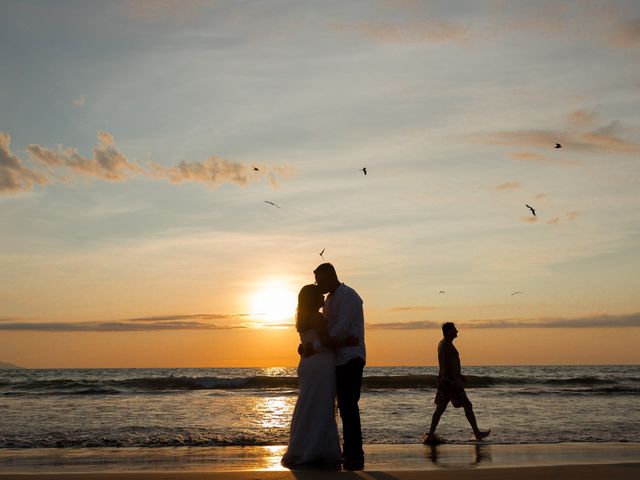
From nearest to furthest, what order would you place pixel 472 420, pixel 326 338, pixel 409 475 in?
pixel 409 475
pixel 326 338
pixel 472 420

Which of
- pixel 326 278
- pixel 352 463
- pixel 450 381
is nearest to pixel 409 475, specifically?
pixel 352 463

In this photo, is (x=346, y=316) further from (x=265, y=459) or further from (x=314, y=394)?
(x=265, y=459)

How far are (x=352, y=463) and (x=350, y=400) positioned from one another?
0.63 metres

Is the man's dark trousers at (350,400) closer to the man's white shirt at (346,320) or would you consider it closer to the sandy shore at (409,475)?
the man's white shirt at (346,320)

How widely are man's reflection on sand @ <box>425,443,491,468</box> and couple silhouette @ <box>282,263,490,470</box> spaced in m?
1.27

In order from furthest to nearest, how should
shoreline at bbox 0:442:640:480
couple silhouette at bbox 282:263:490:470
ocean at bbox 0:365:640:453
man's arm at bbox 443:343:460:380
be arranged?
ocean at bbox 0:365:640:453 < man's arm at bbox 443:343:460:380 < couple silhouette at bbox 282:263:490:470 < shoreline at bbox 0:442:640:480

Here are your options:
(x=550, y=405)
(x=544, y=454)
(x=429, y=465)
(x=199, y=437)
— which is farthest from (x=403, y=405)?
(x=429, y=465)

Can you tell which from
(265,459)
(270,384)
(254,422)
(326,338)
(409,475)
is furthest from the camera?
(270,384)

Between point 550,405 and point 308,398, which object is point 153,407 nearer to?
point 550,405

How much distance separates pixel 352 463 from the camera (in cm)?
705

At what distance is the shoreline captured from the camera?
22.4ft

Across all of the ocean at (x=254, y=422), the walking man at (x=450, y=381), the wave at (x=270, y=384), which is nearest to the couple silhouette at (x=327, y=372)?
the walking man at (x=450, y=381)

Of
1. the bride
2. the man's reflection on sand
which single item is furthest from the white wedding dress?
the man's reflection on sand

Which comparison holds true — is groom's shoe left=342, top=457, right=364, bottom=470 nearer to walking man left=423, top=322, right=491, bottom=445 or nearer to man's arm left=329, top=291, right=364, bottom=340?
man's arm left=329, top=291, right=364, bottom=340
